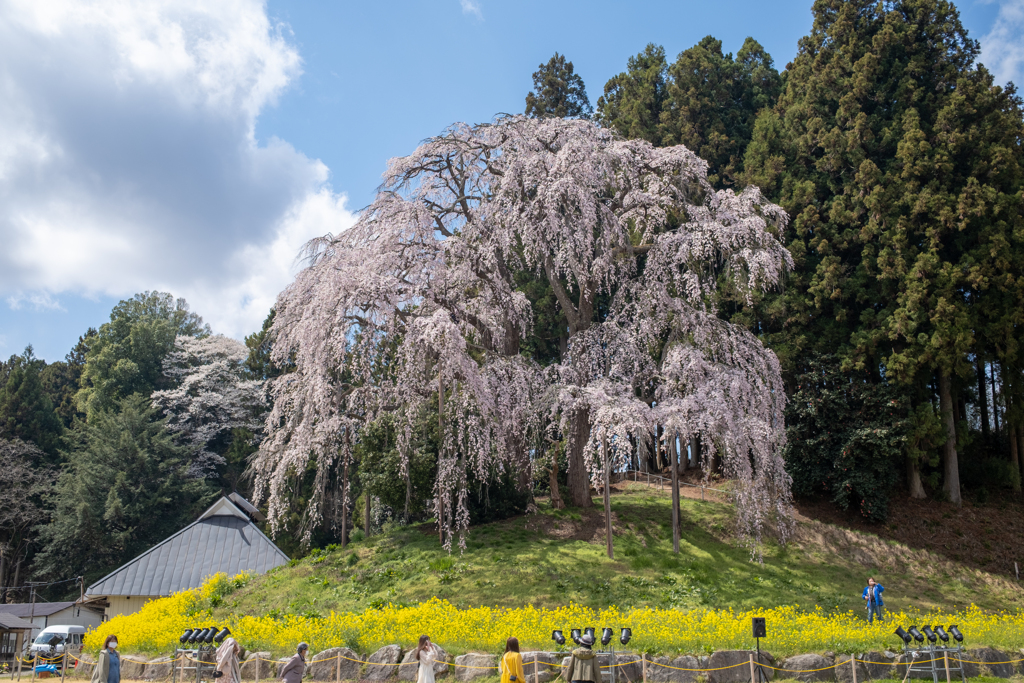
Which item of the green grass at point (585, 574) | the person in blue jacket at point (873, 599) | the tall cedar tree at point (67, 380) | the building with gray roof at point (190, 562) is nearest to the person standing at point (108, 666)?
the green grass at point (585, 574)

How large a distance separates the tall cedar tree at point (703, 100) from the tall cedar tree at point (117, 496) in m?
28.1

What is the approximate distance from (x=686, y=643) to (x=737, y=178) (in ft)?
68.0

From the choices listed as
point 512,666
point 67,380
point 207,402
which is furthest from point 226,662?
point 67,380

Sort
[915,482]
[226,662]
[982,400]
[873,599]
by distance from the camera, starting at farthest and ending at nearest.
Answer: [982,400]
[915,482]
[873,599]
[226,662]

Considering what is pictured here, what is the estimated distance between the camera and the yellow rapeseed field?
1105 cm

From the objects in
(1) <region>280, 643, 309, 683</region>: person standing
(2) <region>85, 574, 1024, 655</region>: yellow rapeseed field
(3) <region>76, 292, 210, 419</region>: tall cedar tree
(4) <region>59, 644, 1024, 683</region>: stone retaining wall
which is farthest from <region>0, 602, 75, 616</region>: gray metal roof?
(1) <region>280, 643, 309, 683</region>: person standing

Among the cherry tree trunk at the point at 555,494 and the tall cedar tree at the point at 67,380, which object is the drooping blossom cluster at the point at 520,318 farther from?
the tall cedar tree at the point at 67,380

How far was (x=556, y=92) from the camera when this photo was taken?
106ft

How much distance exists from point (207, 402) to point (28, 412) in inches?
365

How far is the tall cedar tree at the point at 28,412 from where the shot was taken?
123ft

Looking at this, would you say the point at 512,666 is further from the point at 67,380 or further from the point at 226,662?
the point at 67,380

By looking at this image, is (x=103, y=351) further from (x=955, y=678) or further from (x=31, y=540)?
(x=955, y=678)

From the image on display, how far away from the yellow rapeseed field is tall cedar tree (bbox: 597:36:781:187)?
1946 cm

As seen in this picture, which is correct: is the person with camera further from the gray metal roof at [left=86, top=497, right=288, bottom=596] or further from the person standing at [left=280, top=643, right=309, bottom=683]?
the gray metal roof at [left=86, top=497, right=288, bottom=596]
